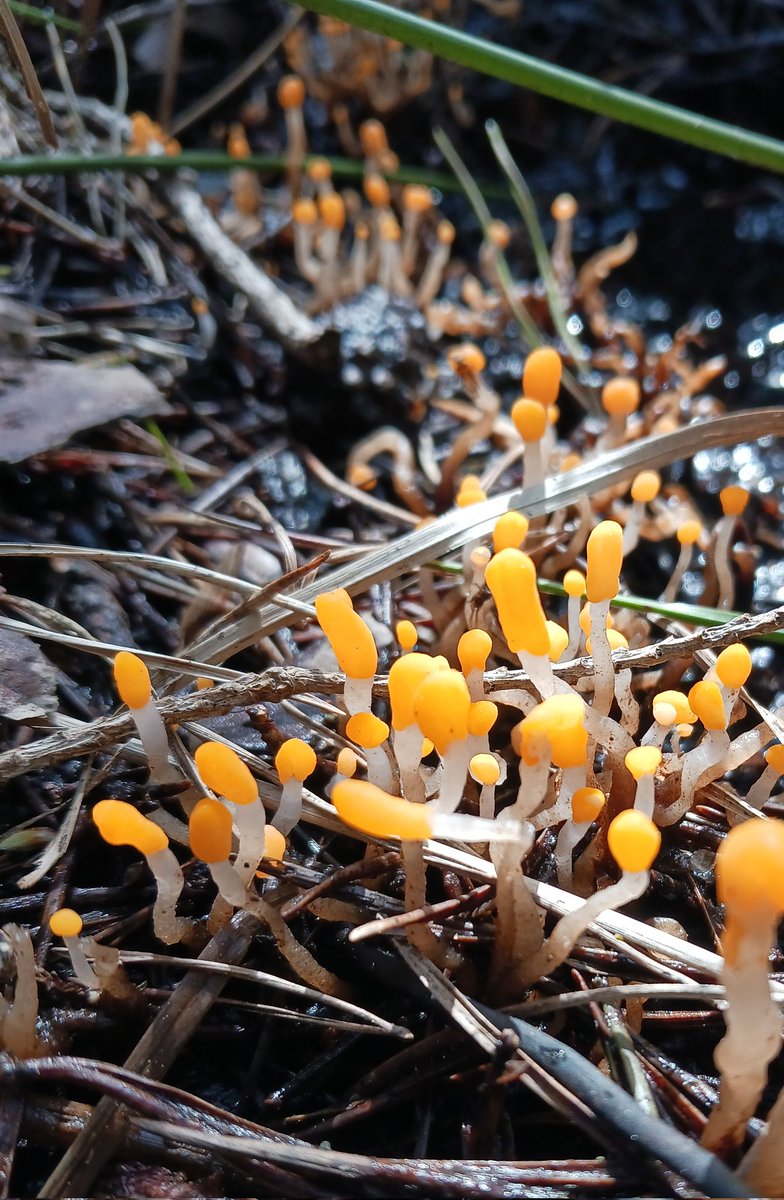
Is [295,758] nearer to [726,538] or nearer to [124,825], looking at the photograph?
[124,825]

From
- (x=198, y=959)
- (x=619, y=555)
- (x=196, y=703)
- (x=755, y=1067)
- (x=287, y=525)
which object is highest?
(x=619, y=555)

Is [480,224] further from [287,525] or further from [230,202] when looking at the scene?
[287,525]

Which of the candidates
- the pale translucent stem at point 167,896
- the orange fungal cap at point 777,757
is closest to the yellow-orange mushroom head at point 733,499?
the orange fungal cap at point 777,757

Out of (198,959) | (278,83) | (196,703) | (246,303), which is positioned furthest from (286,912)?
(278,83)

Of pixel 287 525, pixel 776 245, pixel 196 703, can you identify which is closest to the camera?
pixel 196 703

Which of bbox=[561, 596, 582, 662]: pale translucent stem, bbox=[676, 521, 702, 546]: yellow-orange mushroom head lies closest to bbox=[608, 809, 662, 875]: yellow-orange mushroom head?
bbox=[561, 596, 582, 662]: pale translucent stem

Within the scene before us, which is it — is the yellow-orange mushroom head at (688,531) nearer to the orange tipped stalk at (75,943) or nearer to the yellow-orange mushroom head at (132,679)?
the yellow-orange mushroom head at (132,679)

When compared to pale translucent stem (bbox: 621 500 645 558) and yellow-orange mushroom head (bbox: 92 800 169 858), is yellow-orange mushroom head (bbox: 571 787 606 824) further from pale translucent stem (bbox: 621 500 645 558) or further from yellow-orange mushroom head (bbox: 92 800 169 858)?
pale translucent stem (bbox: 621 500 645 558)
